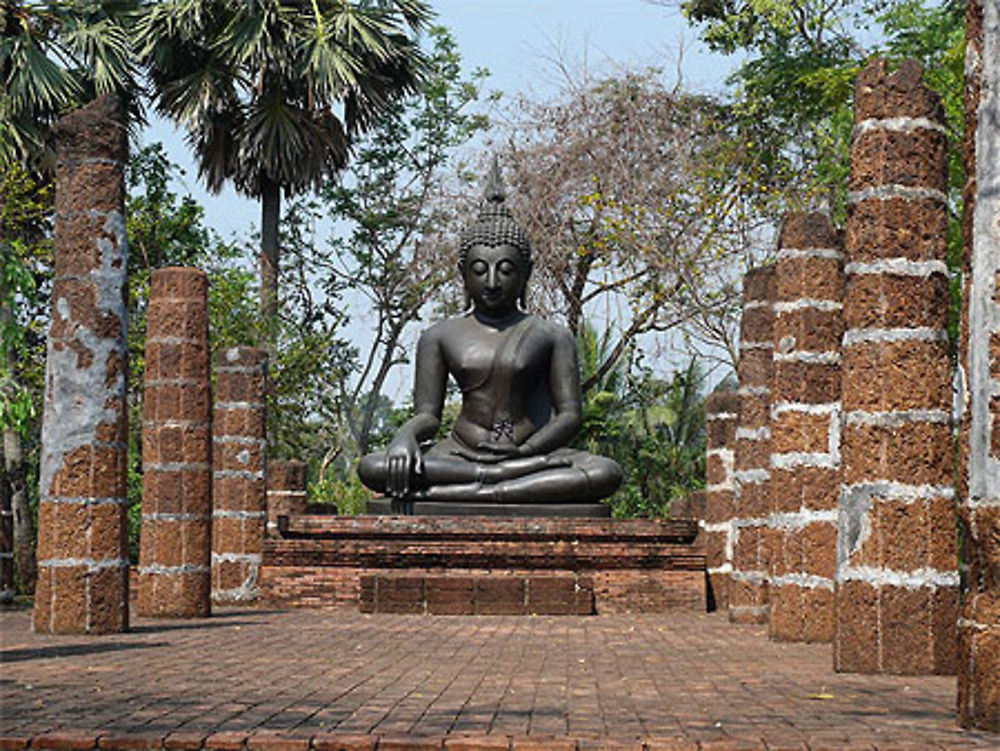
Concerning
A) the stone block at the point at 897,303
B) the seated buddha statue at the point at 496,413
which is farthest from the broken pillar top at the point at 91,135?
the seated buddha statue at the point at 496,413

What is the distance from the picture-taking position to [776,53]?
79.3 ft

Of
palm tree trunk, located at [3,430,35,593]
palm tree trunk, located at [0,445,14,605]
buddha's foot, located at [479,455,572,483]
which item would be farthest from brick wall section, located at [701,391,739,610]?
palm tree trunk, located at [3,430,35,593]

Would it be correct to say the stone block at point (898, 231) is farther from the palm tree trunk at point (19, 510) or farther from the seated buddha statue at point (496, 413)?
the palm tree trunk at point (19, 510)

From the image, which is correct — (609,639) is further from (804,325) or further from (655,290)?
(655,290)

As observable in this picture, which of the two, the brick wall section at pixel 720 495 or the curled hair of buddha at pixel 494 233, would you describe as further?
→ the curled hair of buddha at pixel 494 233

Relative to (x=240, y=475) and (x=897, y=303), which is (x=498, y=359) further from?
(x=897, y=303)

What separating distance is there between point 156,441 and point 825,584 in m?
5.61

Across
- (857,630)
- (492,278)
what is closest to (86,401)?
(857,630)

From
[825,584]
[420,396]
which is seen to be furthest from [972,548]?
[420,396]

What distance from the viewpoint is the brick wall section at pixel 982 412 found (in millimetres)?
7281

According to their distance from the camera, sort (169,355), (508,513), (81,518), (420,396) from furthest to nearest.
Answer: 1. (420,396)
2. (508,513)
3. (169,355)
4. (81,518)

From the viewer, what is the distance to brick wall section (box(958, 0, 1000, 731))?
7.28 m

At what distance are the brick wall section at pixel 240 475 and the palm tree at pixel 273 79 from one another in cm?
847

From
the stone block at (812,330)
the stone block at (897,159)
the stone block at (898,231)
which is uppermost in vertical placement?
the stone block at (897,159)
